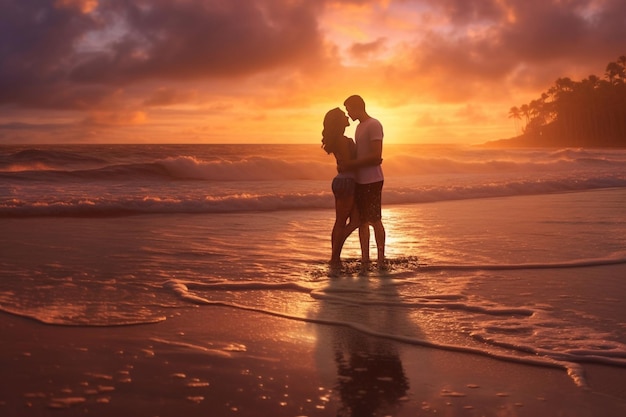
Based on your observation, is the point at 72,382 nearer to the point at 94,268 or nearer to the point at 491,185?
the point at 94,268

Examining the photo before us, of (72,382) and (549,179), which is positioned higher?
(549,179)

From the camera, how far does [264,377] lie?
13.1 feet

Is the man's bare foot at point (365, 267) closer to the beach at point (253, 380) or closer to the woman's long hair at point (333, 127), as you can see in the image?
the woman's long hair at point (333, 127)

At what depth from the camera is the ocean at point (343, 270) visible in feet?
17.1

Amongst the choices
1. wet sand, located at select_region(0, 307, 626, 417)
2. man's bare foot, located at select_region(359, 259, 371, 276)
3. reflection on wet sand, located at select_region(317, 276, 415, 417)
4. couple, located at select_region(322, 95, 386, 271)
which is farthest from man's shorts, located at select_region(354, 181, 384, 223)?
wet sand, located at select_region(0, 307, 626, 417)

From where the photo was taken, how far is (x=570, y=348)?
4598 millimetres

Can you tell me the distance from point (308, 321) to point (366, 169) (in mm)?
2739

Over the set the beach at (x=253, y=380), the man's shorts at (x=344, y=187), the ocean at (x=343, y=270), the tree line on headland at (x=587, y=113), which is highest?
the tree line on headland at (x=587, y=113)

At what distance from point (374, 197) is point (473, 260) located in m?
1.56

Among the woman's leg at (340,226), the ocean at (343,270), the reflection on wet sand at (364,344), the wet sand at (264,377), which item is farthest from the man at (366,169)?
the wet sand at (264,377)

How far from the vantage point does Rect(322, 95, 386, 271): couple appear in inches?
297

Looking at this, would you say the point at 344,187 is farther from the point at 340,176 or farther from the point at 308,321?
the point at 308,321

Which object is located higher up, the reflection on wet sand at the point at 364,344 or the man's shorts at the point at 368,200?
the man's shorts at the point at 368,200

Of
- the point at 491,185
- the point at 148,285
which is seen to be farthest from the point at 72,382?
the point at 491,185
